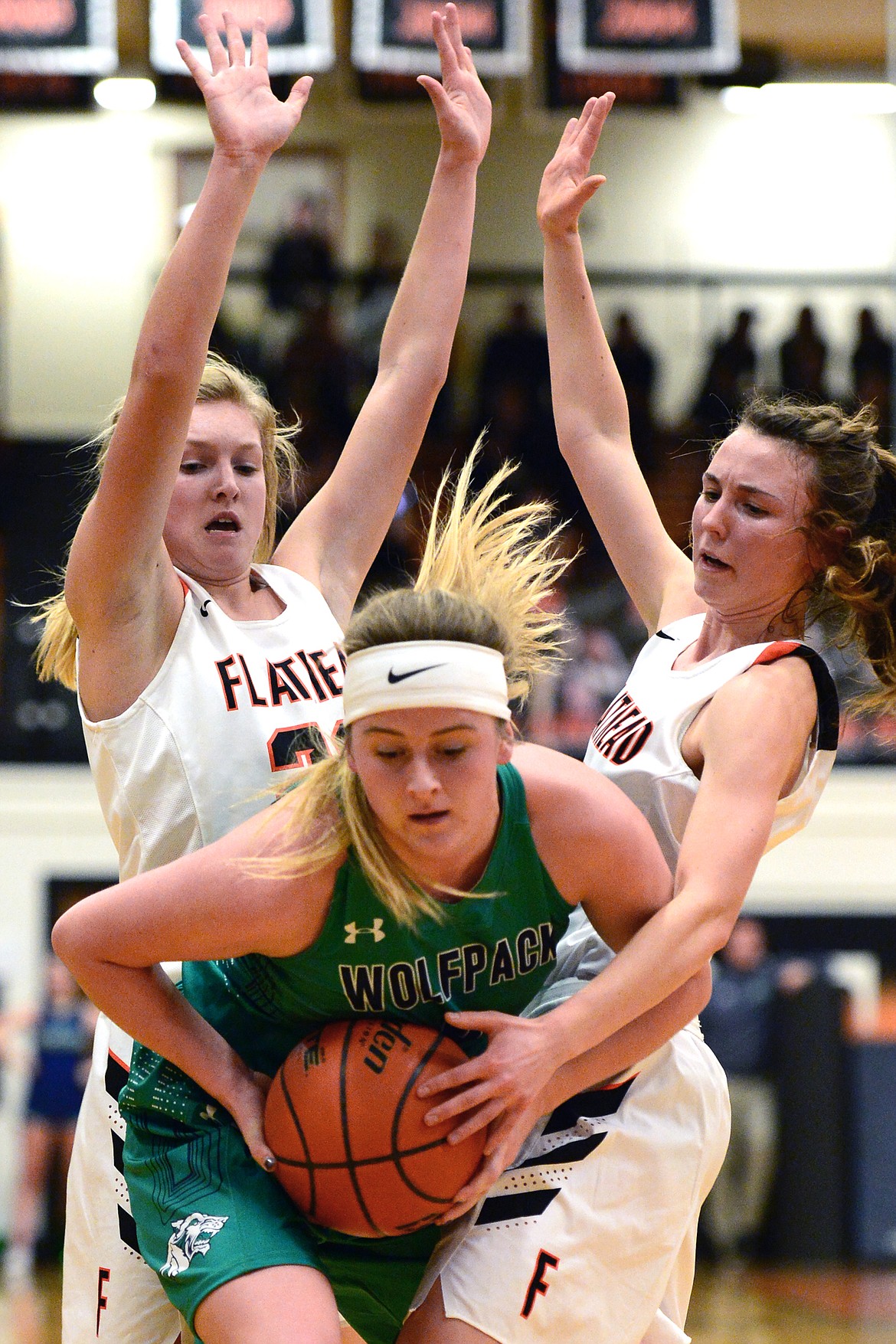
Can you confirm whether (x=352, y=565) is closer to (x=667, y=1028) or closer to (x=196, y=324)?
(x=196, y=324)

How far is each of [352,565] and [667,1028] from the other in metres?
1.31

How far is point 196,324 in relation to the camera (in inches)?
111

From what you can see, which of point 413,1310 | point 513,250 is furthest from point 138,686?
point 513,250

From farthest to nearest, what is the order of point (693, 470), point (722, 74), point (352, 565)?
point (722, 74) → point (693, 470) → point (352, 565)

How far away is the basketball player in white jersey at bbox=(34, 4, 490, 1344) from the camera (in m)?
2.83

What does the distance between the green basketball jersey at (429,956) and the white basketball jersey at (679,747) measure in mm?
392

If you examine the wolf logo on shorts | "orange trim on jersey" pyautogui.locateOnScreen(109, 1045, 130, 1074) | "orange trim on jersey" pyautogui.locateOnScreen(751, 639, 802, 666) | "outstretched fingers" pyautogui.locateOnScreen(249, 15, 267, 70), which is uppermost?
"outstretched fingers" pyautogui.locateOnScreen(249, 15, 267, 70)

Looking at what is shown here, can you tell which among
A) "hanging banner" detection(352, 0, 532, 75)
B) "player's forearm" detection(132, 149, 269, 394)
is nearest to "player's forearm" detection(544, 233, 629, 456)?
"player's forearm" detection(132, 149, 269, 394)

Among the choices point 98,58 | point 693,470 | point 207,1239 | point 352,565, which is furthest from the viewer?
point 693,470

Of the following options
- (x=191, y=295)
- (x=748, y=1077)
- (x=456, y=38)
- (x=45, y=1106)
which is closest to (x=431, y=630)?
(x=191, y=295)

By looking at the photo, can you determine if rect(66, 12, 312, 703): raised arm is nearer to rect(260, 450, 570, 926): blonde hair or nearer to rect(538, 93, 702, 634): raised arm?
rect(260, 450, 570, 926): blonde hair

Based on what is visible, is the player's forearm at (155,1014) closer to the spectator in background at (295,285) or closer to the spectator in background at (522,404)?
the spectator in background at (522,404)

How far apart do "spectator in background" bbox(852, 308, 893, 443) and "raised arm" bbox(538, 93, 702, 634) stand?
9441mm

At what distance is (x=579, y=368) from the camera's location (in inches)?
146
